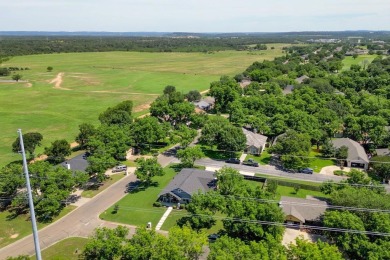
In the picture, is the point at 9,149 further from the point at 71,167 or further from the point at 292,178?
the point at 292,178

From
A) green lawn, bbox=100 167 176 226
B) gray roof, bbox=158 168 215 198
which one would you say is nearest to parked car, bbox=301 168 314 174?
gray roof, bbox=158 168 215 198

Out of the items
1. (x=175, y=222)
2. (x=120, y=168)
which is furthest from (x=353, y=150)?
(x=120, y=168)

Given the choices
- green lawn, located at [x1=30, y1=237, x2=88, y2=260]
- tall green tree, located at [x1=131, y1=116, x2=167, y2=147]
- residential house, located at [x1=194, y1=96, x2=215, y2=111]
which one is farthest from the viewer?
residential house, located at [x1=194, y1=96, x2=215, y2=111]

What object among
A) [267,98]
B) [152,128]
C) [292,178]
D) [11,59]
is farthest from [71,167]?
[11,59]

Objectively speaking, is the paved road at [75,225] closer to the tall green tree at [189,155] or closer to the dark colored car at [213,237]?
the dark colored car at [213,237]

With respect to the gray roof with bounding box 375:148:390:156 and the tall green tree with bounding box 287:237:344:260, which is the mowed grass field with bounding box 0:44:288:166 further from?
the gray roof with bounding box 375:148:390:156

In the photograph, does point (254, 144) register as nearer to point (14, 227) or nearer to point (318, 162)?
point (318, 162)

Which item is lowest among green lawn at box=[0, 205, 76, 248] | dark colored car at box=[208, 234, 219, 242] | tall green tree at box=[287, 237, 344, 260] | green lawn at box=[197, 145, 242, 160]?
green lawn at box=[0, 205, 76, 248]

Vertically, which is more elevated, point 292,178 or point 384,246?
point 384,246
